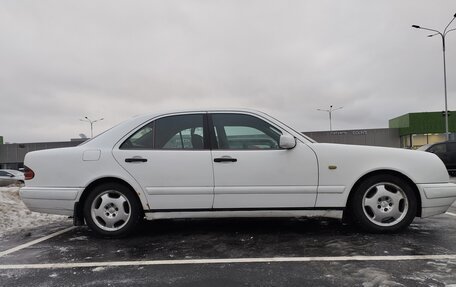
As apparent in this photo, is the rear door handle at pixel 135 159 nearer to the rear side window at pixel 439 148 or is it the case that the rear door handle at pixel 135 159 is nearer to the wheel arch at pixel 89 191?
the wheel arch at pixel 89 191

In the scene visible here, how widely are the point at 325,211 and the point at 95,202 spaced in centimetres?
272

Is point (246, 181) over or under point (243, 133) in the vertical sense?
under

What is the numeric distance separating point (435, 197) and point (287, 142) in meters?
1.85

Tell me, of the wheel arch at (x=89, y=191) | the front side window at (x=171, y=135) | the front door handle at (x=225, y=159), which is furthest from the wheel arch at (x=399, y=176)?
the wheel arch at (x=89, y=191)

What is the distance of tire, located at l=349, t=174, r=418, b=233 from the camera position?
191 inches

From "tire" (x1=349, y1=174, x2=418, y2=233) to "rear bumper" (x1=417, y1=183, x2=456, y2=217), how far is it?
0.35ft

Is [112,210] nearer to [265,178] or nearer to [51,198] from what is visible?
[51,198]

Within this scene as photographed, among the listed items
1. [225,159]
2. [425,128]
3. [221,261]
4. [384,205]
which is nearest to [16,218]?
[225,159]

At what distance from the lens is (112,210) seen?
4.97m

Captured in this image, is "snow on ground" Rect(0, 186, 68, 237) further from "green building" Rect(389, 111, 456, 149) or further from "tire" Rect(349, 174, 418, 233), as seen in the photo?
"green building" Rect(389, 111, 456, 149)

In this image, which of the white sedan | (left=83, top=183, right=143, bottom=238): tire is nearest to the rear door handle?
the white sedan

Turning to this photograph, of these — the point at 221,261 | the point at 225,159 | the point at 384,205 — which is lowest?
the point at 221,261

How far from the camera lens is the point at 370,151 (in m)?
4.92

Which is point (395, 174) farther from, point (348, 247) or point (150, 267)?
point (150, 267)
